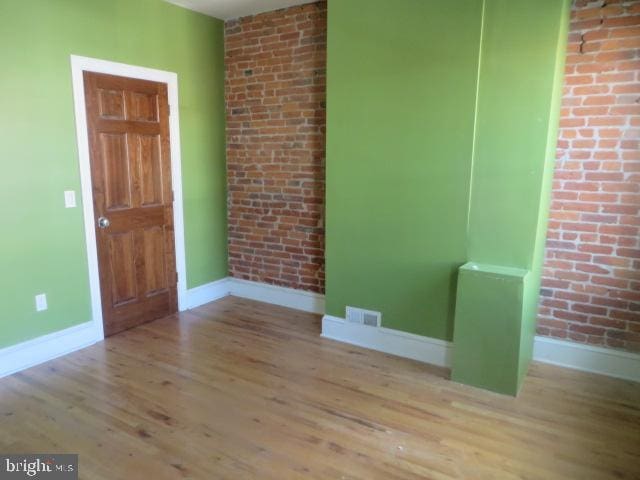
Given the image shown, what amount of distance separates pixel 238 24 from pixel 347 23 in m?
1.55

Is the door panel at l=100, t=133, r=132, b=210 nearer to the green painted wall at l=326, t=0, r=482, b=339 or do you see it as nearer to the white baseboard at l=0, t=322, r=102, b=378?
the white baseboard at l=0, t=322, r=102, b=378

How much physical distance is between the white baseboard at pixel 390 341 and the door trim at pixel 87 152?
164cm

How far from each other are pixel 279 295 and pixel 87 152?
2.16 m

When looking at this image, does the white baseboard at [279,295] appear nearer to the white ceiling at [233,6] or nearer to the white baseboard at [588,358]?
the white baseboard at [588,358]

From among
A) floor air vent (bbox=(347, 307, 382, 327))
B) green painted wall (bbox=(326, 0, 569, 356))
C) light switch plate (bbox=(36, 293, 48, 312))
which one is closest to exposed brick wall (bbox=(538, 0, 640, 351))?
green painted wall (bbox=(326, 0, 569, 356))

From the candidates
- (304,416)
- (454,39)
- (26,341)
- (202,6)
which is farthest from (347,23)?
(26,341)

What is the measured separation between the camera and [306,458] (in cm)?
226

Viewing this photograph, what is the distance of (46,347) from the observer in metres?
3.29

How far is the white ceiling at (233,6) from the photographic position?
3.88 m

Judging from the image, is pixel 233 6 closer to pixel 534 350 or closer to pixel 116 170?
pixel 116 170

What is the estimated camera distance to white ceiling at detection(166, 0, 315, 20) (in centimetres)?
388

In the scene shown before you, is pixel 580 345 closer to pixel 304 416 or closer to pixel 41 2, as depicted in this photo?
pixel 304 416

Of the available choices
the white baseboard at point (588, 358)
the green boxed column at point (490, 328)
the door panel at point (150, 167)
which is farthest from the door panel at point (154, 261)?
the white baseboard at point (588, 358)

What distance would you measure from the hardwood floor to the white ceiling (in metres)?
2.95
